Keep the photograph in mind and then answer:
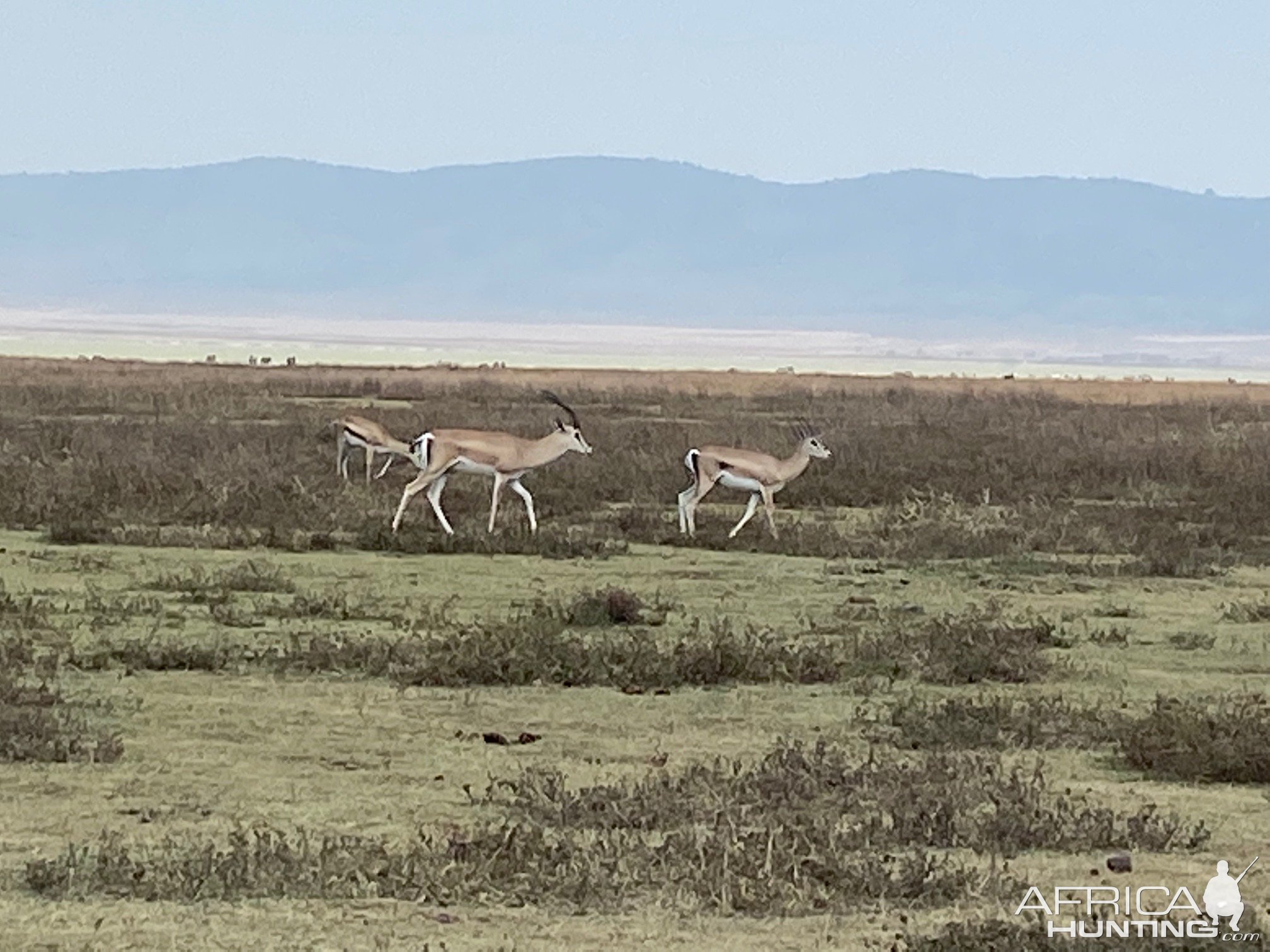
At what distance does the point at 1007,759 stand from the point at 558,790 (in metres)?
2.17

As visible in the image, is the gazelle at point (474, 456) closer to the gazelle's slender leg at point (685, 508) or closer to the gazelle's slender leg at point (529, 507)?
the gazelle's slender leg at point (529, 507)

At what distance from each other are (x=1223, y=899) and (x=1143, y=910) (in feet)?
0.78

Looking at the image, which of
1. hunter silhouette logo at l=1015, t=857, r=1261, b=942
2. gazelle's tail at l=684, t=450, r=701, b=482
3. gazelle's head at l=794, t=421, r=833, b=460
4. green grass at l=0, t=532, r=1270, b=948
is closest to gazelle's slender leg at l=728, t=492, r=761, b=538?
gazelle's tail at l=684, t=450, r=701, b=482

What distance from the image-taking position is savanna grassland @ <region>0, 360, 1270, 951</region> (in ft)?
25.0

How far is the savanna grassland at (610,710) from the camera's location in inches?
300

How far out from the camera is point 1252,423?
41406 millimetres

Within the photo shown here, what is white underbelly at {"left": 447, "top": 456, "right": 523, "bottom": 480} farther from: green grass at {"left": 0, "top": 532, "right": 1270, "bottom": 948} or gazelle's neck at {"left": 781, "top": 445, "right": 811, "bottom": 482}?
gazelle's neck at {"left": 781, "top": 445, "right": 811, "bottom": 482}

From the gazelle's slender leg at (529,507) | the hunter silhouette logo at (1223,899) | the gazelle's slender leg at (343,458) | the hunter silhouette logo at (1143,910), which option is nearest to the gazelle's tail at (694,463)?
the gazelle's slender leg at (529,507)

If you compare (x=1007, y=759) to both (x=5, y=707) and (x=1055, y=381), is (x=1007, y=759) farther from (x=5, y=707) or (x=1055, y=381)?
(x=1055, y=381)

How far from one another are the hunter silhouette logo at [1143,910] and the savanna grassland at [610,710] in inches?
4.6

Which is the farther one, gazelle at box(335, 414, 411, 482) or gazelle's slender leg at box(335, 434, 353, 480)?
gazelle's slender leg at box(335, 434, 353, 480)

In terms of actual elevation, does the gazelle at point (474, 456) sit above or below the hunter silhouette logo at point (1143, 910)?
above

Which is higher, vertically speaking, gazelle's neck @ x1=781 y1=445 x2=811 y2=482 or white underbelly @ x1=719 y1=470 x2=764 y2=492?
gazelle's neck @ x1=781 y1=445 x2=811 y2=482

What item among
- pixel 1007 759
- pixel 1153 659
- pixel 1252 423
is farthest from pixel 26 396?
pixel 1007 759
